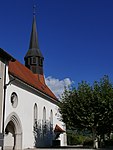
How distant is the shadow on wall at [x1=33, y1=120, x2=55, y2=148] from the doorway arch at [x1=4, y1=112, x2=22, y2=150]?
151 inches

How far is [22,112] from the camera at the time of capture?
1043 inches

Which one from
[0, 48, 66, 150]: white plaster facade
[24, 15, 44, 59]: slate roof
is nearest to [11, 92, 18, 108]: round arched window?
[0, 48, 66, 150]: white plaster facade

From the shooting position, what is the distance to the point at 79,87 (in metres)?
27.2

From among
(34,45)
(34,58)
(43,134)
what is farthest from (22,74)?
(34,45)

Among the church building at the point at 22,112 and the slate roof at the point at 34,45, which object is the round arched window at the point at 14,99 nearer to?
the church building at the point at 22,112

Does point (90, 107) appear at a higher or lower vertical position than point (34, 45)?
lower

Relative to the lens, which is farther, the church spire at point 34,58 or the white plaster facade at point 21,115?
the church spire at point 34,58

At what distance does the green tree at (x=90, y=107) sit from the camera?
82.0ft

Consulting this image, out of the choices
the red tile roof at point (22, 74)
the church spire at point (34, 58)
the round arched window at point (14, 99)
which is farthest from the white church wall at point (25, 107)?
the church spire at point (34, 58)

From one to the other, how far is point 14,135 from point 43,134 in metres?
8.14

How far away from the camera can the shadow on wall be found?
3032 cm

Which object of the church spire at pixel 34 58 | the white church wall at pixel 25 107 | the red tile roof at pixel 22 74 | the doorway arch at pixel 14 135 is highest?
the church spire at pixel 34 58

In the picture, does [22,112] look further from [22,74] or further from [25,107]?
A: [22,74]

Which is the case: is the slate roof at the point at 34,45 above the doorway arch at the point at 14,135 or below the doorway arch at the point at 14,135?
above
